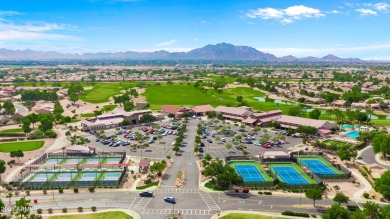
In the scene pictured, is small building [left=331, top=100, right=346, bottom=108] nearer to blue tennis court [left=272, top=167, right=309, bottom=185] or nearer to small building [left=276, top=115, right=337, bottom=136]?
small building [left=276, top=115, right=337, bottom=136]

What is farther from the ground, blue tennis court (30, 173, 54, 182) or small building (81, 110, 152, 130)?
small building (81, 110, 152, 130)

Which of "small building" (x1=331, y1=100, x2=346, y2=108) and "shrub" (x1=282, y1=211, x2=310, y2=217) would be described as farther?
"small building" (x1=331, y1=100, x2=346, y2=108)

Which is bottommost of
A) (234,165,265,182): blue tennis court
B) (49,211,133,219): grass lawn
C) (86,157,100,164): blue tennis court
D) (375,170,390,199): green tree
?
(49,211,133,219): grass lawn

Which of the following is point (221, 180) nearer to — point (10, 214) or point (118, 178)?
point (118, 178)

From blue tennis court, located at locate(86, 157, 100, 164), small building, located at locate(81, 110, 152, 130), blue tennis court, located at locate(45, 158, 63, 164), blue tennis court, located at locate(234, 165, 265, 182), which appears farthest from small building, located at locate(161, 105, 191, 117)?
blue tennis court, located at locate(234, 165, 265, 182)

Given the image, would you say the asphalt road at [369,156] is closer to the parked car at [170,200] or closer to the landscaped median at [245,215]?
the landscaped median at [245,215]

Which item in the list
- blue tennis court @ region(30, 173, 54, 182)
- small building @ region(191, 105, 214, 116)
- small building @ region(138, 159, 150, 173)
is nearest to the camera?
blue tennis court @ region(30, 173, 54, 182)
